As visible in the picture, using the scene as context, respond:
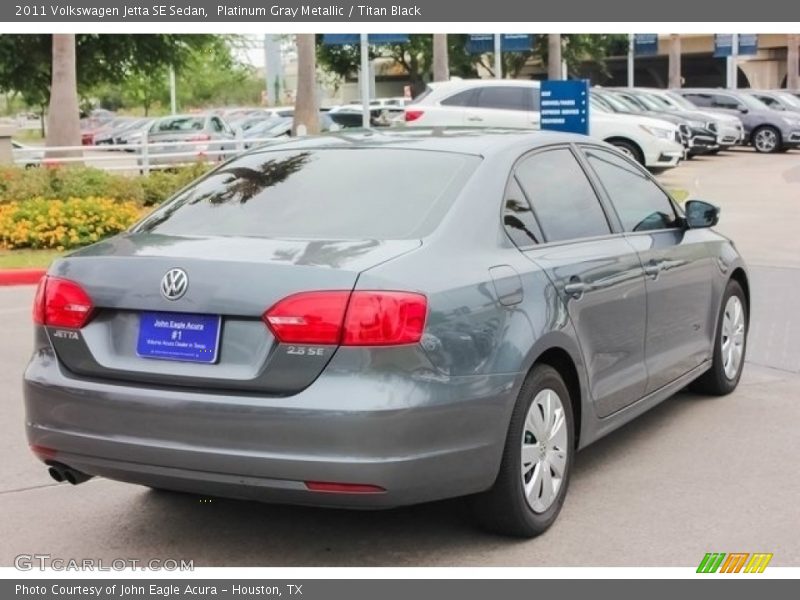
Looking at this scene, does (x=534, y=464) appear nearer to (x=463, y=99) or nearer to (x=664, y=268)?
(x=664, y=268)

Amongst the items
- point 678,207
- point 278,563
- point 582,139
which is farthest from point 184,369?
point 678,207

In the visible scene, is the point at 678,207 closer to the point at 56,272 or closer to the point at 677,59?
the point at 56,272

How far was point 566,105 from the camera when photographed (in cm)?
1834

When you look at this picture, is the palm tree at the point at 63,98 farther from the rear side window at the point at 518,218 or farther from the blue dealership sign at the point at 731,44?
the blue dealership sign at the point at 731,44

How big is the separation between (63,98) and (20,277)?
1034 centimetres

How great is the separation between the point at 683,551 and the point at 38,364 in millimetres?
2659

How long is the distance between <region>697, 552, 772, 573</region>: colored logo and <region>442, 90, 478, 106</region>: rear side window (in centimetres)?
2045

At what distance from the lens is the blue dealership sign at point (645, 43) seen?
62.2m

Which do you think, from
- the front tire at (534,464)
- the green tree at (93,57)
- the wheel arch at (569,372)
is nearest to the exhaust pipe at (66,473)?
the front tire at (534,464)

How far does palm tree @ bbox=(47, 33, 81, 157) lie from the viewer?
22328mm

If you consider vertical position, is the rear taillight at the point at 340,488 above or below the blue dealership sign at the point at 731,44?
below

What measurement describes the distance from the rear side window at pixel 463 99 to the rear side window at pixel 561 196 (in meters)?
18.9

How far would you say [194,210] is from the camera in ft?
17.6

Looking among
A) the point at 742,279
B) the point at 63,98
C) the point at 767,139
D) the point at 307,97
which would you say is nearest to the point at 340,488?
the point at 742,279
